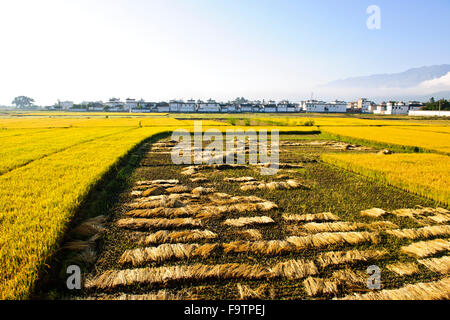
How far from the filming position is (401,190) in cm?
922

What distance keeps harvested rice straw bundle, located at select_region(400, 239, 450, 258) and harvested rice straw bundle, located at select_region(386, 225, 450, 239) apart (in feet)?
0.95

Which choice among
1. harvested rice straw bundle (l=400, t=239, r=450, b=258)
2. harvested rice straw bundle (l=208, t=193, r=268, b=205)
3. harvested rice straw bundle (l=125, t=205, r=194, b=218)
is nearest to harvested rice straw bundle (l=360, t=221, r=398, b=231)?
harvested rice straw bundle (l=400, t=239, r=450, b=258)

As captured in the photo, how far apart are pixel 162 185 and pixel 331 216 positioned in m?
5.53

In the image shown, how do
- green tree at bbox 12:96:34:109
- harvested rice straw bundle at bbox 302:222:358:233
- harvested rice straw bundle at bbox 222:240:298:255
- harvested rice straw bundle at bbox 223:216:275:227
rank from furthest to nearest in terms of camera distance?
green tree at bbox 12:96:34:109
harvested rice straw bundle at bbox 223:216:275:227
harvested rice straw bundle at bbox 302:222:358:233
harvested rice straw bundle at bbox 222:240:298:255

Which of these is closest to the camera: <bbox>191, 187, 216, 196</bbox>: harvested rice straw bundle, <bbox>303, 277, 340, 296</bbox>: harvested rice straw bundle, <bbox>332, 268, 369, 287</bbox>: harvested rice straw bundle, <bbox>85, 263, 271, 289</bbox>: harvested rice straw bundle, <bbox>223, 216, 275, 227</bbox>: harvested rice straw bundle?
<bbox>303, 277, 340, 296</bbox>: harvested rice straw bundle

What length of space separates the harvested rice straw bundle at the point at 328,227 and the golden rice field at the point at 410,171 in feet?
12.7

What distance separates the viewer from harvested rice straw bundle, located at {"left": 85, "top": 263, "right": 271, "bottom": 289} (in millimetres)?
3973

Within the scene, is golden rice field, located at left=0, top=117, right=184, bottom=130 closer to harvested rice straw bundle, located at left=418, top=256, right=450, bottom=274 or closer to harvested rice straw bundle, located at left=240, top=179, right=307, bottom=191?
harvested rice straw bundle, located at left=240, top=179, right=307, bottom=191

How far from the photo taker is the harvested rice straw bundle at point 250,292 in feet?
12.3

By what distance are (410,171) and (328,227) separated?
22.2 feet

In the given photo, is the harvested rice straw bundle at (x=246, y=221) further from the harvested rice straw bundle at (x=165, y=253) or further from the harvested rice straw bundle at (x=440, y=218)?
the harvested rice straw bundle at (x=440, y=218)
